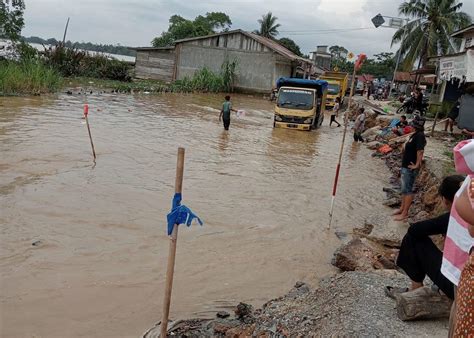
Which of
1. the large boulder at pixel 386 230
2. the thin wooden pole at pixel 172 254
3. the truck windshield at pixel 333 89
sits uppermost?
the truck windshield at pixel 333 89

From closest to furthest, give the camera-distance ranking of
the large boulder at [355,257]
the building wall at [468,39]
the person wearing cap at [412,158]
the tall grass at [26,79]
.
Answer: the large boulder at [355,257], the person wearing cap at [412,158], the tall grass at [26,79], the building wall at [468,39]

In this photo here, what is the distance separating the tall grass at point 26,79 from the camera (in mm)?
20234

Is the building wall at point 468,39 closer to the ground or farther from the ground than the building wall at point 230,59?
farther from the ground

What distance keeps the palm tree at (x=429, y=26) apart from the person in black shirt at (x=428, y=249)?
30.1m

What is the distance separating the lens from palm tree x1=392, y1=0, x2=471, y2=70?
3073 cm

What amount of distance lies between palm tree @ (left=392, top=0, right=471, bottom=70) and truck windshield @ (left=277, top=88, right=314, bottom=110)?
15.1m

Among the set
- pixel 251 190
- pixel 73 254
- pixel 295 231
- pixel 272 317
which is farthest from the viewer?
pixel 251 190

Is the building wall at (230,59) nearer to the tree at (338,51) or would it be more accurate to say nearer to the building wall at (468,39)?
the building wall at (468,39)

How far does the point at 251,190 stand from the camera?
10.0 meters

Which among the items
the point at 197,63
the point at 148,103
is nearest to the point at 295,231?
the point at 148,103

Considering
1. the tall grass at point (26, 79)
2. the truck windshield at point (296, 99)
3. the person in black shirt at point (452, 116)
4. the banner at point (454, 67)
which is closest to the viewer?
the banner at point (454, 67)

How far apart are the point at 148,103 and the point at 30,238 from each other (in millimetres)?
19180

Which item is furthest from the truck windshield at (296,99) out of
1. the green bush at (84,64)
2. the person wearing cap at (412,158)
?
the green bush at (84,64)

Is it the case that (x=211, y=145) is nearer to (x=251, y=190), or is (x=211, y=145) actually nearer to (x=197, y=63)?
(x=251, y=190)
